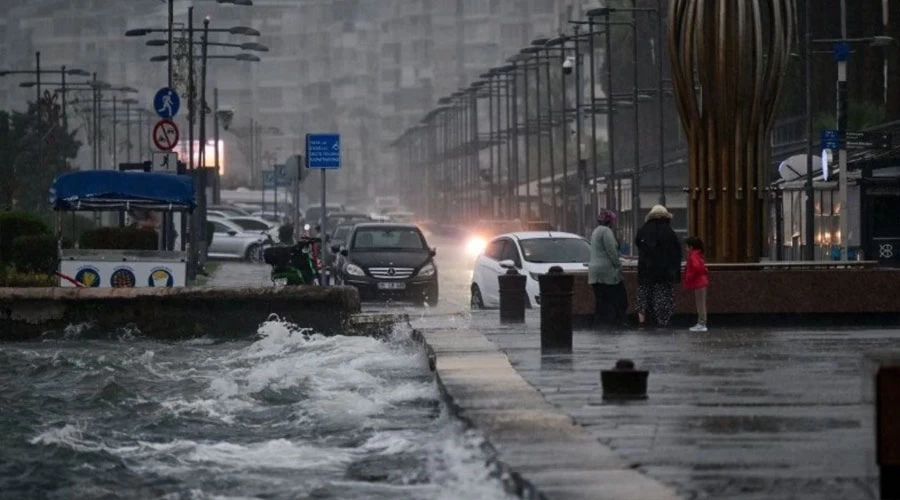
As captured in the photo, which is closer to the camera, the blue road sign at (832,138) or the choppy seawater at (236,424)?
the choppy seawater at (236,424)

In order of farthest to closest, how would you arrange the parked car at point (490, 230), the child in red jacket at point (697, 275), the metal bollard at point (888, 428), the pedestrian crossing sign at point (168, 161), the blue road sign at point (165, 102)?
the parked car at point (490, 230), the blue road sign at point (165, 102), the pedestrian crossing sign at point (168, 161), the child in red jacket at point (697, 275), the metal bollard at point (888, 428)

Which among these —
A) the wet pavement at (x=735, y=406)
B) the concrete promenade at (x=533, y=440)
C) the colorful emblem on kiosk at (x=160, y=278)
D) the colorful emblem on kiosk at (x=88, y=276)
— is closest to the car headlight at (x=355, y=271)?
the colorful emblem on kiosk at (x=160, y=278)

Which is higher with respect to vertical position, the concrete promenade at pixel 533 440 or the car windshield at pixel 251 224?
the car windshield at pixel 251 224

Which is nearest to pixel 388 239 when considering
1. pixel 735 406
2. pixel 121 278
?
pixel 121 278

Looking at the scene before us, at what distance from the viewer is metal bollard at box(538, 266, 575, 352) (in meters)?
23.2

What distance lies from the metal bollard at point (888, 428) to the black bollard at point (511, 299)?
59.6 ft

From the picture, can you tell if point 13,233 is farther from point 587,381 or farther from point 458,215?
point 458,215

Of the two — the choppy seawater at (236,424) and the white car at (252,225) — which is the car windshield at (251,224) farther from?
the choppy seawater at (236,424)

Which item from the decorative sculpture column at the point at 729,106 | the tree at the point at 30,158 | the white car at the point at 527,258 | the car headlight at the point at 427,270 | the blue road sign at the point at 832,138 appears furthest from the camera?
the tree at the point at 30,158

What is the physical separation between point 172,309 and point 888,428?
21.2 meters

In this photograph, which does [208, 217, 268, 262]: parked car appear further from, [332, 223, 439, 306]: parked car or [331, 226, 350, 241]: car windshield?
[332, 223, 439, 306]: parked car

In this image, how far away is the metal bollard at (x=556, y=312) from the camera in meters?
23.2

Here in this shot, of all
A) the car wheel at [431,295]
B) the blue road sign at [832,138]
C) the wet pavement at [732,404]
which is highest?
the blue road sign at [832,138]

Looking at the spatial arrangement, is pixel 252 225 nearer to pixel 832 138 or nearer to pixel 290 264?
pixel 832 138
